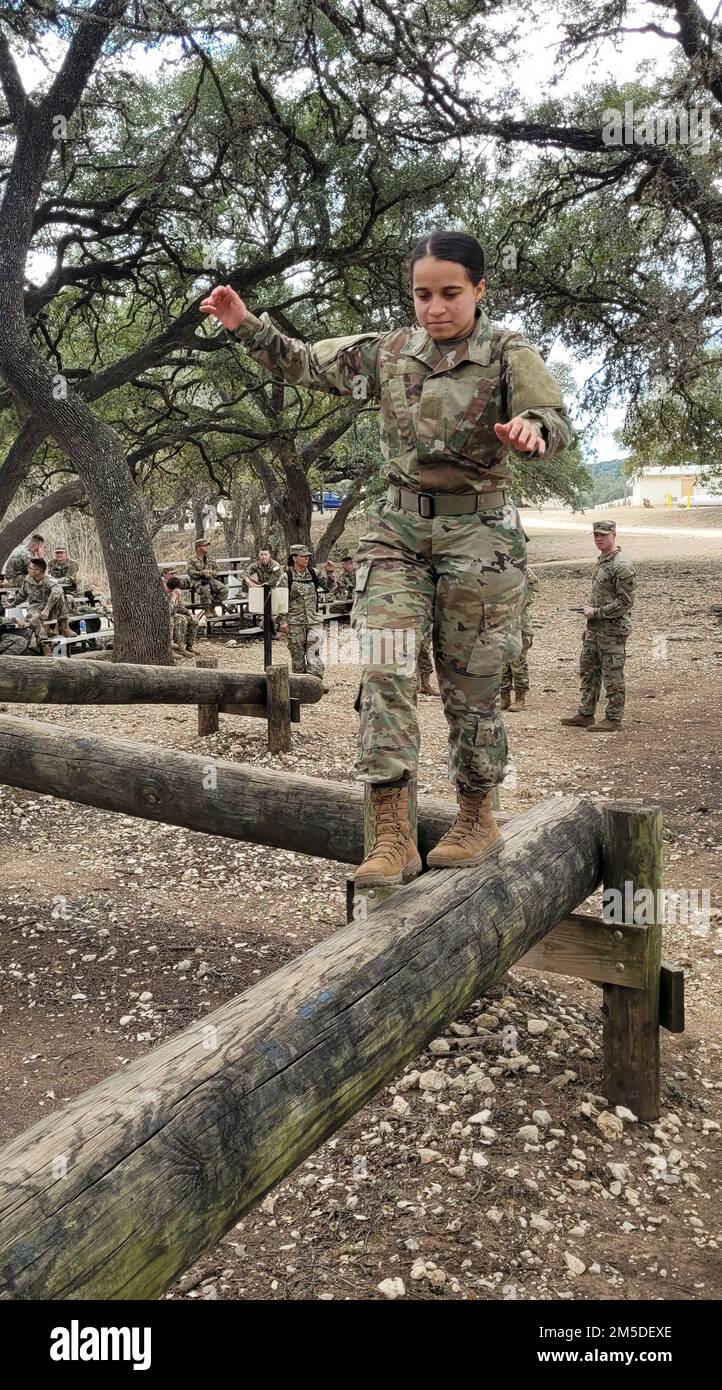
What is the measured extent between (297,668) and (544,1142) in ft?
35.8

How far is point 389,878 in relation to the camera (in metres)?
3.07

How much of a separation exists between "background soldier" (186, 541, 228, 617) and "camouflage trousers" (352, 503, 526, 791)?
16704 millimetres

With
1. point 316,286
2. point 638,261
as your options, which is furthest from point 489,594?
point 316,286

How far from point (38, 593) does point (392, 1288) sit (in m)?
14.4

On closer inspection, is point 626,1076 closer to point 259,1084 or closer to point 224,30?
point 259,1084

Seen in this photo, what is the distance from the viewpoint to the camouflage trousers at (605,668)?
10.6 metres

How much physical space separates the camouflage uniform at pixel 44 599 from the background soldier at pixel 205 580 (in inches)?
154

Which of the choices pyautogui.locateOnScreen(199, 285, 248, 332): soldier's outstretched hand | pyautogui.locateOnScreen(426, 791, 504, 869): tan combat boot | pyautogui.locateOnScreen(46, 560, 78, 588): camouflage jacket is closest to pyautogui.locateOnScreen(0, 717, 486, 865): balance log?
pyautogui.locateOnScreen(426, 791, 504, 869): tan combat boot

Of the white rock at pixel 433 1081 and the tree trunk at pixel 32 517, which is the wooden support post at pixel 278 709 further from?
the tree trunk at pixel 32 517

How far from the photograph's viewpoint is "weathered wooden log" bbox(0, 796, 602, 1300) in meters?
1.76

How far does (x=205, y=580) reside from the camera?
20.0m

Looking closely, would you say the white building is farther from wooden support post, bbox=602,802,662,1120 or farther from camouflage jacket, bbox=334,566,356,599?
wooden support post, bbox=602,802,662,1120

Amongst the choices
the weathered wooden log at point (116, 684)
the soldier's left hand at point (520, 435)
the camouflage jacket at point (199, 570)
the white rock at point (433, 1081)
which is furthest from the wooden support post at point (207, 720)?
the camouflage jacket at point (199, 570)

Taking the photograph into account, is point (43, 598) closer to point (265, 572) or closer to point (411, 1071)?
point (265, 572)
